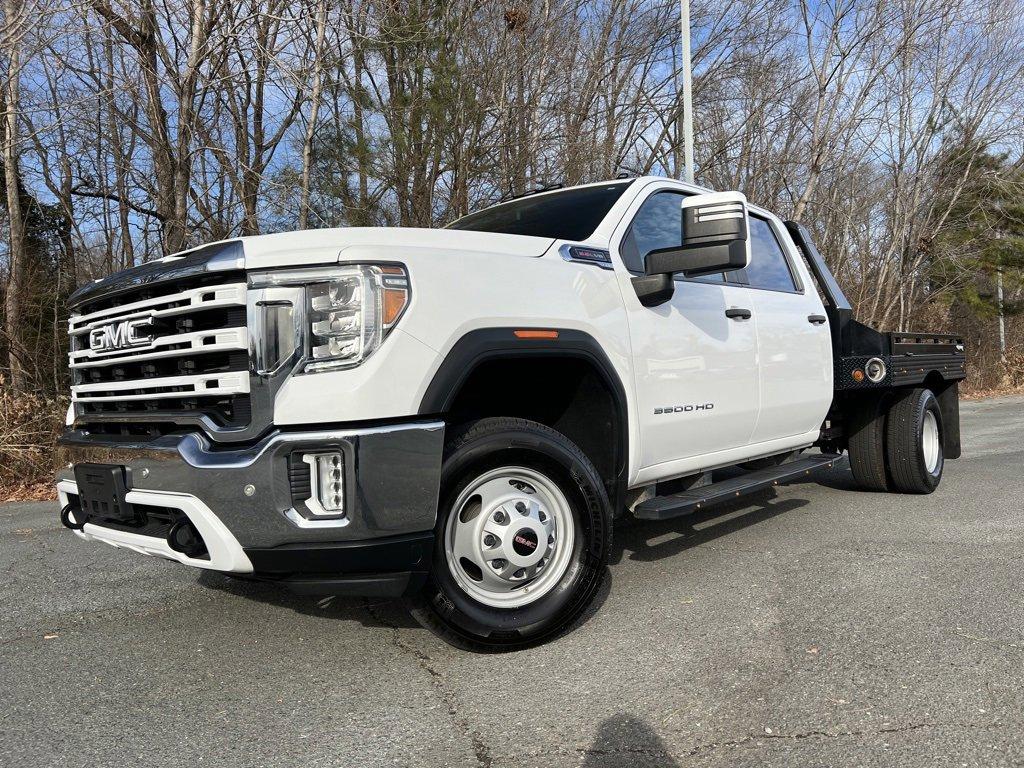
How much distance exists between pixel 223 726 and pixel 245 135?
10853 mm

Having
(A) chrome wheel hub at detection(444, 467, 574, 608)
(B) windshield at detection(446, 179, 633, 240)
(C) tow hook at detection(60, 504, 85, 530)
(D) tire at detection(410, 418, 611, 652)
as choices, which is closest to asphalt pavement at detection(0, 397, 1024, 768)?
(D) tire at detection(410, 418, 611, 652)

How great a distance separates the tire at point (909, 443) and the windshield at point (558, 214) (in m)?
3.21

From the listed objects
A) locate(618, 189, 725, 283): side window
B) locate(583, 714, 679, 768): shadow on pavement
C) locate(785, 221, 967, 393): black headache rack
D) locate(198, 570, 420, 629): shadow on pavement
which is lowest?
locate(583, 714, 679, 768): shadow on pavement

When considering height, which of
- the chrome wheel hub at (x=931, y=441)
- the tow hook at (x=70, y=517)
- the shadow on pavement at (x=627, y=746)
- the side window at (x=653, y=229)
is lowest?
the shadow on pavement at (x=627, y=746)

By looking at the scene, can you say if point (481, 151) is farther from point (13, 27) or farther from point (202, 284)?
point (202, 284)

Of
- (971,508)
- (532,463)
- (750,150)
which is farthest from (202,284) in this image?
(750,150)

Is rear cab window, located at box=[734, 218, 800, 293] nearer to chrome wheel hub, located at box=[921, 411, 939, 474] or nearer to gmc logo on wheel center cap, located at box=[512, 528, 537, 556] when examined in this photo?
chrome wheel hub, located at box=[921, 411, 939, 474]

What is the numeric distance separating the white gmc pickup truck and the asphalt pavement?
0.38m

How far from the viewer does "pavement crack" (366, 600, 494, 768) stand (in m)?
2.33

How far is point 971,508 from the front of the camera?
18.4 feet

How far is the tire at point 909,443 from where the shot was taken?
590 centimetres

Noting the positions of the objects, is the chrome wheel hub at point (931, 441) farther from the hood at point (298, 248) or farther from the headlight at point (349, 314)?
the headlight at point (349, 314)

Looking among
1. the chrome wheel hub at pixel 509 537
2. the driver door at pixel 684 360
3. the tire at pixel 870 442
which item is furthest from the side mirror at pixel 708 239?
the tire at pixel 870 442

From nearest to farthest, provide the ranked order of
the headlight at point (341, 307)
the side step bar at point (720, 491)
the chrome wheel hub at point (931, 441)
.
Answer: the headlight at point (341, 307) < the side step bar at point (720, 491) < the chrome wheel hub at point (931, 441)
